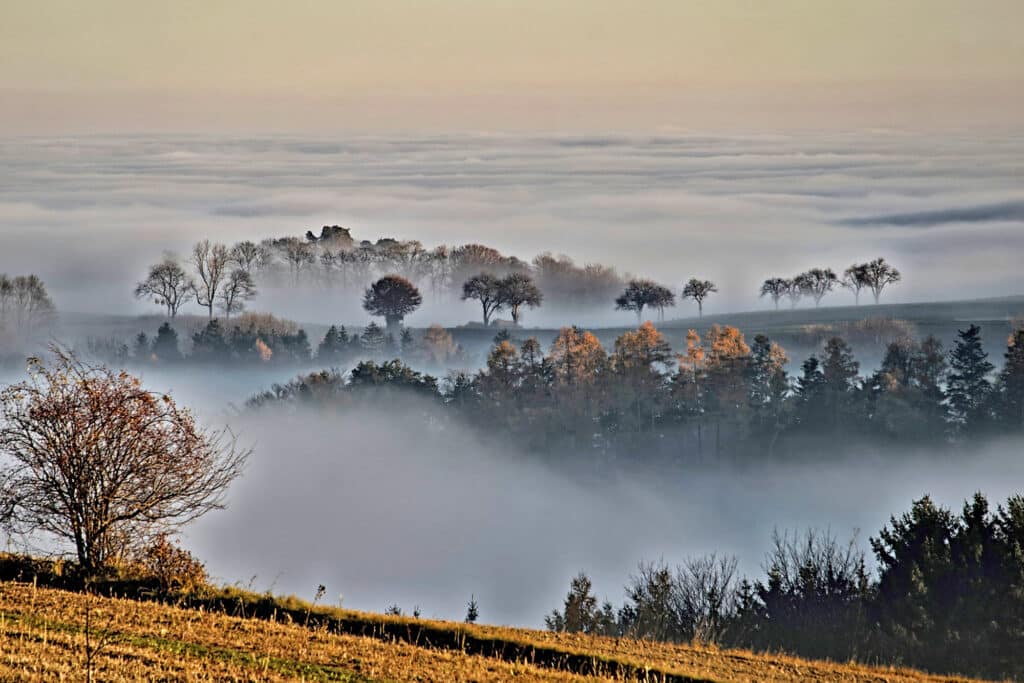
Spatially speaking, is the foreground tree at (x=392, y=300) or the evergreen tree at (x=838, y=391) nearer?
the evergreen tree at (x=838, y=391)

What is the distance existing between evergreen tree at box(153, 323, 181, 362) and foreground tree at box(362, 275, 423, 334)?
91.1 ft

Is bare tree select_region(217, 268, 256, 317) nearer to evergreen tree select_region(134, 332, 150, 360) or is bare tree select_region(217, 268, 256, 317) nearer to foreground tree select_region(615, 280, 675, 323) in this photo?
evergreen tree select_region(134, 332, 150, 360)

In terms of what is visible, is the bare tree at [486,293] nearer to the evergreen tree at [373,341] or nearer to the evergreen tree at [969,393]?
the evergreen tree at [373,341]

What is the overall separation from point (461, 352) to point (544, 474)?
1227 inches

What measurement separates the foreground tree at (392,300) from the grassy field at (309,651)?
14206 cm

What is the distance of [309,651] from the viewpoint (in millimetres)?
23719

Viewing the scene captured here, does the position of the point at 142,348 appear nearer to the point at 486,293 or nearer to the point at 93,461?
the point at 486,293

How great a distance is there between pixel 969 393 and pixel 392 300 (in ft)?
272

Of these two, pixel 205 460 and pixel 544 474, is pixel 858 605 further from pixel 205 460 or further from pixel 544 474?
pixel 544 474

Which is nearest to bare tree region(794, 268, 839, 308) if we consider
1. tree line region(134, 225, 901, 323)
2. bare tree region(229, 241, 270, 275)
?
tree line region(134, 225, 901, 323)

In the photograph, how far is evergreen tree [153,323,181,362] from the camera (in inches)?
6494

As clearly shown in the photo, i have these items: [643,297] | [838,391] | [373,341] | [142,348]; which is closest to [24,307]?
[142,348]

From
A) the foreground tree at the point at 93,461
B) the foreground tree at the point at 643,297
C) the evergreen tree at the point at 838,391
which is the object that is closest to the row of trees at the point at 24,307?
the foreground tree at the point at 643,297

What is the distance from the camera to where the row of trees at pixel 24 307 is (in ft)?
570
